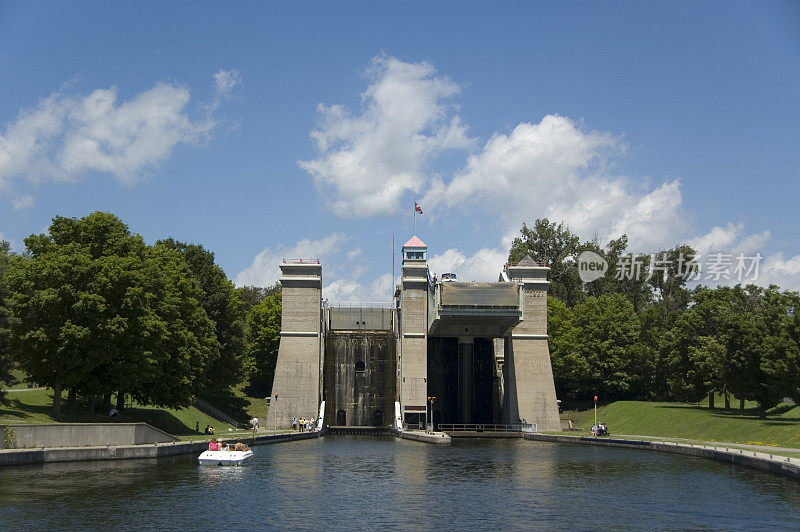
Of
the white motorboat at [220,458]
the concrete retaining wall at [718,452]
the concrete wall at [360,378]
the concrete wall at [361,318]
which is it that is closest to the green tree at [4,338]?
the white motorboat at [220,458]

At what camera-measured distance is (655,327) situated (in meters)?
100

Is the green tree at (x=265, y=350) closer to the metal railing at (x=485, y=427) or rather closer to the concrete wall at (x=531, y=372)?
the metal railing at (x=485, y=427)

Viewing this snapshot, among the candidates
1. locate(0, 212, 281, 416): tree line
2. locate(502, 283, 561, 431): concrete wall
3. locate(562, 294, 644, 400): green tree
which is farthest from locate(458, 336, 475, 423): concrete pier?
locate(0, 212, 281, 416): tree line

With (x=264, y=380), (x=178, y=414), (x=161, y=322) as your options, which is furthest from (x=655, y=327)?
(x=161, y=322)

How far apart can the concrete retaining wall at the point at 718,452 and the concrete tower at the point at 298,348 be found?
83.4 ft

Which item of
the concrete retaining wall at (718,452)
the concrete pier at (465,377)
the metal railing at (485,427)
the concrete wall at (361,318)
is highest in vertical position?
the concrete wall at (361,318)

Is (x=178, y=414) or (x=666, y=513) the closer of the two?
(x=666, y=513)

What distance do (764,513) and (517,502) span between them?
9570mm

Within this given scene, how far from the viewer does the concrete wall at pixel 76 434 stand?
41.7 m

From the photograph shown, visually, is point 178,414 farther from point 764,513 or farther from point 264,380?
point 764,513

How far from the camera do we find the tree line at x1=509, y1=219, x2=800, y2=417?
224 feet

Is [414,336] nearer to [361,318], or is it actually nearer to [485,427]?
[485,427]

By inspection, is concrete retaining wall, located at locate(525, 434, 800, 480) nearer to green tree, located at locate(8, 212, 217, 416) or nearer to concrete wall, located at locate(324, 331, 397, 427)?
concrete wall, located at locate(324, 331, 397, 427)

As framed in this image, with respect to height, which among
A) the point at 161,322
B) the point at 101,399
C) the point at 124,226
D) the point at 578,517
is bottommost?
the point at 578,517
